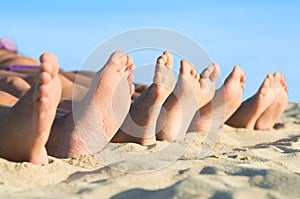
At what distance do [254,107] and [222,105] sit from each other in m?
0.38

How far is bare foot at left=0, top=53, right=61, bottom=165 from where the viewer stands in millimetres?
1396

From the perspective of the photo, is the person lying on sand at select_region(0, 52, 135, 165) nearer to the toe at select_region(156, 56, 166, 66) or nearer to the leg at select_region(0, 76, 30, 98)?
the toe at select_region(156, 56, 166, 66)

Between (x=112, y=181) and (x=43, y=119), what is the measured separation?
289mm

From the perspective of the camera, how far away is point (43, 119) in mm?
1416

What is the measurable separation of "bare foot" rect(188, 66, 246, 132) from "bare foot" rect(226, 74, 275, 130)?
221 millimetres

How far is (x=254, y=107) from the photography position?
3092 mm

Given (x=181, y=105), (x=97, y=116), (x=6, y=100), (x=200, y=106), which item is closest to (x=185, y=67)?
(x=181, y=105)

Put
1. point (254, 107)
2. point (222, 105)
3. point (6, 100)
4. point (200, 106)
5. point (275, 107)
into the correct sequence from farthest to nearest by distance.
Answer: point (275, 107) < point (254, 107) < point (222, 105) < point (200, 106) < point (6, 100)

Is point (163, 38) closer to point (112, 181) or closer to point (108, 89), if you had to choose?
point (108, 89)

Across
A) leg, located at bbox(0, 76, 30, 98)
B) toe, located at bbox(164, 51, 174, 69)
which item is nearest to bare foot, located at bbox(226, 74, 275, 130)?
toe, located at bbox(164, 51, 174, 69)

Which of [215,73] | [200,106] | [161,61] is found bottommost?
[200,106]

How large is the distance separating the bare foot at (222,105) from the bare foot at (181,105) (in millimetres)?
184

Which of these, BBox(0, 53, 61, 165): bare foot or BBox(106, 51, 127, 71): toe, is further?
BBox(106, 51, 127, 71): toe

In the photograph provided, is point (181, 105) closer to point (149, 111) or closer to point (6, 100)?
point (149, 111)
